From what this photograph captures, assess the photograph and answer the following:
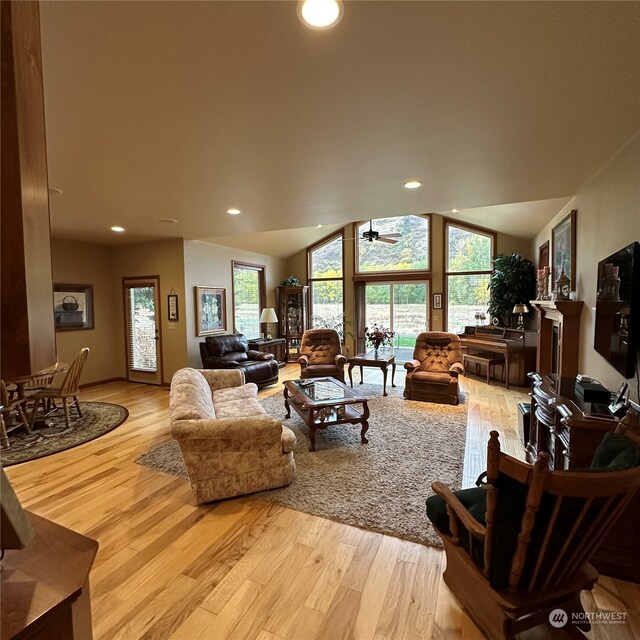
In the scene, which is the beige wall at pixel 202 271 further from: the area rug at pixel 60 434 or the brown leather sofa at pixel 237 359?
the area rug at pixel 60 434

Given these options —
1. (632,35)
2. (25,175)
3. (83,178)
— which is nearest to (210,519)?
(25,175)

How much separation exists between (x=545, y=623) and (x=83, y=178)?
4372 mm

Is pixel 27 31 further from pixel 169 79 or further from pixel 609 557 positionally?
pixel 609 557

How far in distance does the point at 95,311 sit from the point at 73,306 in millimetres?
409

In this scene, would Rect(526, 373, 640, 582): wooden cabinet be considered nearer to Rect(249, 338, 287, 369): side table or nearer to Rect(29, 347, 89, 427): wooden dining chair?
Rect(29, 347, 89, 427): wooden dining chair

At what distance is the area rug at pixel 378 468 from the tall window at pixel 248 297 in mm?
3448

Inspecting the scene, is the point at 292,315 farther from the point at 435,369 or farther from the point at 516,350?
the point at 516,350

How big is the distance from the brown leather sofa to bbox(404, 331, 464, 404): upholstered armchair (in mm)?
2435

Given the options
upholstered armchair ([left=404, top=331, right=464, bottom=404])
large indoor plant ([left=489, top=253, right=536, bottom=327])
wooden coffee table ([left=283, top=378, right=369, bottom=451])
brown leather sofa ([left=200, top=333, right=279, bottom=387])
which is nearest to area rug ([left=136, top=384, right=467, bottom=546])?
wooden coffee table ([left=283, top=378, right=369, bottom=451])

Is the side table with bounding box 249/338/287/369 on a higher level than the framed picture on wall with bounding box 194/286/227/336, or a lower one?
lower

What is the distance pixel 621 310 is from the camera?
2.06 m

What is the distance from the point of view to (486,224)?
6988mm

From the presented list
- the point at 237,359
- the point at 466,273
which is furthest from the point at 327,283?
the point at 237,359

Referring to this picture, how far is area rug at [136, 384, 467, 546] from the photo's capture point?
2.38 meters
